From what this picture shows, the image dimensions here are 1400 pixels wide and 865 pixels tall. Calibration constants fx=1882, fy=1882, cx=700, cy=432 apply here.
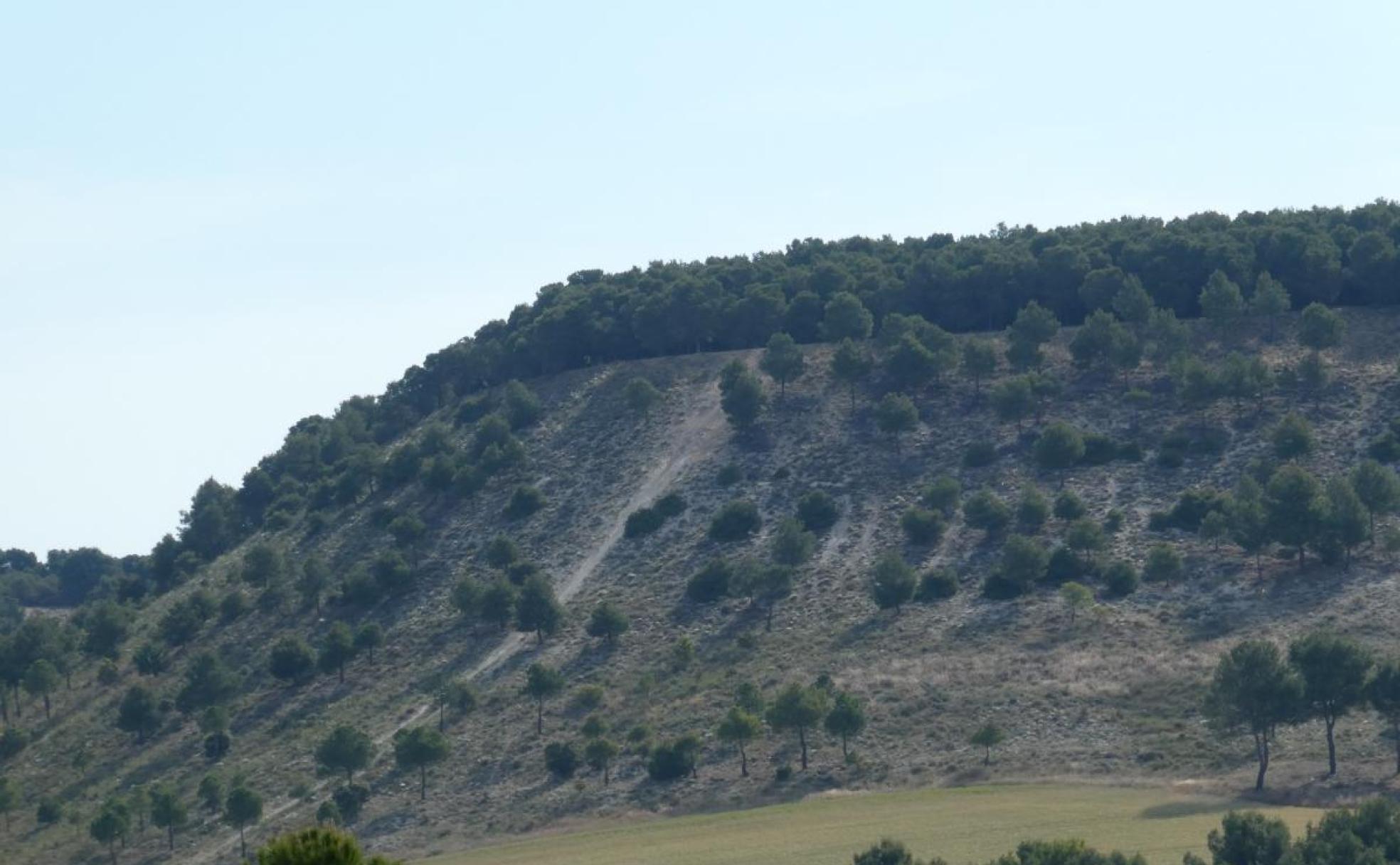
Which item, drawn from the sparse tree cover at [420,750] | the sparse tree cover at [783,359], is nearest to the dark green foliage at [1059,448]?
the sparse tree cover at [783,359]

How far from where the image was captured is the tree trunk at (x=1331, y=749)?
2958 inches

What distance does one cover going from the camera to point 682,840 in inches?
3000

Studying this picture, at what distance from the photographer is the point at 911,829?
72188 millimetres

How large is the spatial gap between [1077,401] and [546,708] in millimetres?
42226

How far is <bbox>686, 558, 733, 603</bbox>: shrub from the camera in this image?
10469 cm

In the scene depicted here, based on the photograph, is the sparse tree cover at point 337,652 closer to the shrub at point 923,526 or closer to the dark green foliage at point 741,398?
the dark green foliage at point 741,398

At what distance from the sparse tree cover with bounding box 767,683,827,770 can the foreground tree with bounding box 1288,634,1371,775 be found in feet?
69.3

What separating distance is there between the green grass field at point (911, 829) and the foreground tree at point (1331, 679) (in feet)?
19.3

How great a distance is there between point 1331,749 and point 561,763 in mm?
→ 34705

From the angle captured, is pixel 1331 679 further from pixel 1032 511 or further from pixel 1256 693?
pixel 1032 511

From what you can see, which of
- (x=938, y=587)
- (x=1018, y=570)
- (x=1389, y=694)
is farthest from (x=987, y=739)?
(x=938, y=587)

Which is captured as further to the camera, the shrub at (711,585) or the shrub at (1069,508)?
the shrub at (711,585)

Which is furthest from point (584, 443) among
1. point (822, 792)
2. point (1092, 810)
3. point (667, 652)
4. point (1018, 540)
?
point (1092, 810)

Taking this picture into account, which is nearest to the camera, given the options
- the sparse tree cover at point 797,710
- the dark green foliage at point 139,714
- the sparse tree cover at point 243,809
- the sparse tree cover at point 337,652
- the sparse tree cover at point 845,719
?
the sparse tree cover at point 845,719
